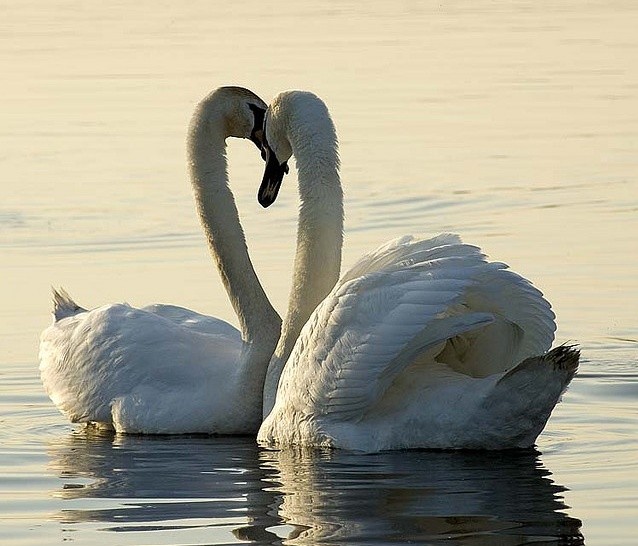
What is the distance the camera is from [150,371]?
1032 centimetres

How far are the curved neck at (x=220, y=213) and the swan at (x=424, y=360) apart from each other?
1139mm

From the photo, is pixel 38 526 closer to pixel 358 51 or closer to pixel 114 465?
pixel 114 465

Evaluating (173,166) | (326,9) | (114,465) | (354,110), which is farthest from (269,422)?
(326,9)

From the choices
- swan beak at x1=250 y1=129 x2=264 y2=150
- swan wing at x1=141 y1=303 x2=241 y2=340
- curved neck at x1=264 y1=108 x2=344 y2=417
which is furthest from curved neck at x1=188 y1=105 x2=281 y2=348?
curved neck at x1=264 y1=108 x2=344 y2=417

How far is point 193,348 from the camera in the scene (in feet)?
34.5

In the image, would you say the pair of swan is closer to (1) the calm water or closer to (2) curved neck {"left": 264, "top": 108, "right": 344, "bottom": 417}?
(2) curved neck {"left": 264, "top": 108, "right": 344, "bottom": 417}

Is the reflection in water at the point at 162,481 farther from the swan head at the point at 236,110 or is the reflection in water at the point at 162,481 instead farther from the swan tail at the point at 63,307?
the swan head at the point at 236,110

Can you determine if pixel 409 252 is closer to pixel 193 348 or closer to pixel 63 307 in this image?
pixel 193 348

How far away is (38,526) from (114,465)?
4.96 ft

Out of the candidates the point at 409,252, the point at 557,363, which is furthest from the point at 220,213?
the point at 557,363

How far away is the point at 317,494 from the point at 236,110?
2.84m

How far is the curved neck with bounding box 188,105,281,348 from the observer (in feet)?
35.1

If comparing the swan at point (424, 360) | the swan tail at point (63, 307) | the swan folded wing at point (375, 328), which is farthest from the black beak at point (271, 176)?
the swan tail at point (63, 307)

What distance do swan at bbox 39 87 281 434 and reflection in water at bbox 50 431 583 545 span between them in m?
0.27
